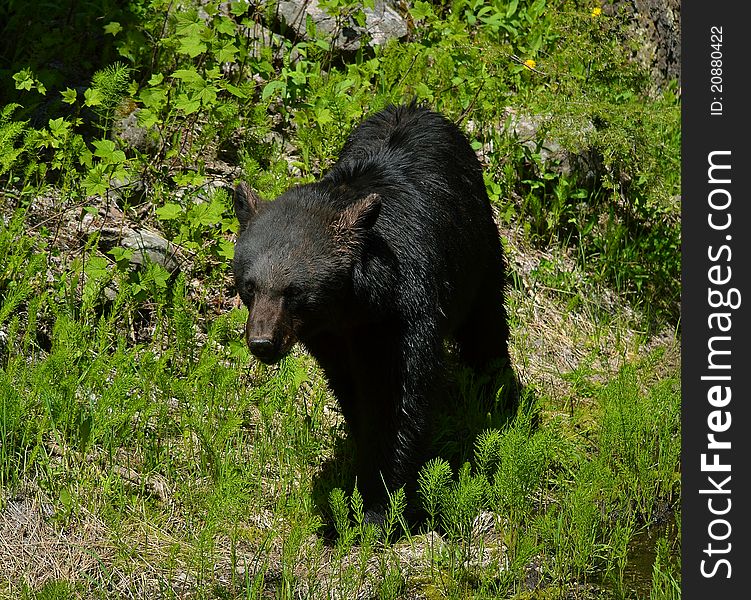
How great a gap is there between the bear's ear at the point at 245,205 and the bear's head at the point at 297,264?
0.08 ft

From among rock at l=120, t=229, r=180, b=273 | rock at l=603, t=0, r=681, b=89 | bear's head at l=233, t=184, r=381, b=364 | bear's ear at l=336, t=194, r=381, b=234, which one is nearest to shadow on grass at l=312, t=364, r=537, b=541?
bear's head at l=233, t=184, r=381, b=364

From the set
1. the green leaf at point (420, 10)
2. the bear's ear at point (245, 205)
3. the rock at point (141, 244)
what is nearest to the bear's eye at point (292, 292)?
the bear's ear at point (245, 205)

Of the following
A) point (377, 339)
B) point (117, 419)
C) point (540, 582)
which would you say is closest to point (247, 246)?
point (377, 339)

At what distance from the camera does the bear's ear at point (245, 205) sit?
471 cm

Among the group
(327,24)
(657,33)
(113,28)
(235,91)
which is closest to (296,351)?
(235,91)

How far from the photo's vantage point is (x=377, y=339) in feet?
15.8

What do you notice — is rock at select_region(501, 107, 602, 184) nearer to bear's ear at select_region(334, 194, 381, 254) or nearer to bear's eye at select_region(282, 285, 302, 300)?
bear's ear at select_region(334, 194, 381, 254)

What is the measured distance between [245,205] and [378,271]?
2.21 ft

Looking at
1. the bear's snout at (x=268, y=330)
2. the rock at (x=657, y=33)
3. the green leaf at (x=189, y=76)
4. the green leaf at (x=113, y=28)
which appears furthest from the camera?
the rock at (x=657, y=33)

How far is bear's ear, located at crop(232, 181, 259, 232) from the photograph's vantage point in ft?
15.5

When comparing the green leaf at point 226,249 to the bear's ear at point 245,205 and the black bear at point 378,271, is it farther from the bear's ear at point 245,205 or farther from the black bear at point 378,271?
the bear's ear at point 245,205

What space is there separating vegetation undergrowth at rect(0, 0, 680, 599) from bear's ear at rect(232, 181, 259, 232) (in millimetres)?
905
